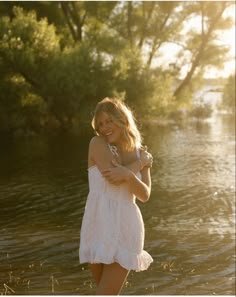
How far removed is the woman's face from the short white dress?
0.26 m

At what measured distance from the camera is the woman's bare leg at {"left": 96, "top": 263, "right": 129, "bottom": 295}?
409 centimetres

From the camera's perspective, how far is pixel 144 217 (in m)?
13.8

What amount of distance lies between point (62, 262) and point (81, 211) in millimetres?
4537

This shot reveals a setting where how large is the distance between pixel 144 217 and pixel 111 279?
9.69m

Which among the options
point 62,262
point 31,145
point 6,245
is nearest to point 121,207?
point 62,262

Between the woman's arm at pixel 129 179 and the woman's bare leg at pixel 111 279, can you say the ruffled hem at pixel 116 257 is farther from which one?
the woman's arm at pixel 129 179

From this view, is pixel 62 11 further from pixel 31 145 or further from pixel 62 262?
pixel 62 262

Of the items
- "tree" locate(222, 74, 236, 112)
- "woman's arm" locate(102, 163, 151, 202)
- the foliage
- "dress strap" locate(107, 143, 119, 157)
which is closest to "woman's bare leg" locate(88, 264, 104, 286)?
"woman's arm" locate(102, 163, 151, 202)

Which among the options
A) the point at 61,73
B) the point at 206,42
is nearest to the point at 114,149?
the point at 61,73

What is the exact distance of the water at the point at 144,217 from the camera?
328 inches

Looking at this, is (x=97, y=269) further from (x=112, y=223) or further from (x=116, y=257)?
(x=112, y=223)

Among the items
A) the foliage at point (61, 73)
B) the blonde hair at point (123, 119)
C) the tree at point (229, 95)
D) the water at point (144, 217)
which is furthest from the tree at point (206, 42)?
the blonde hair at point (123, 119)

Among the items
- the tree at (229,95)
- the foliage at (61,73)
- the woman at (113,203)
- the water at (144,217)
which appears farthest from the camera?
the tree at (229,95)

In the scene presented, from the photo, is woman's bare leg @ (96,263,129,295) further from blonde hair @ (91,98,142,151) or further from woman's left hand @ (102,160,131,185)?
blonde hair @ (91,98,142,151)
